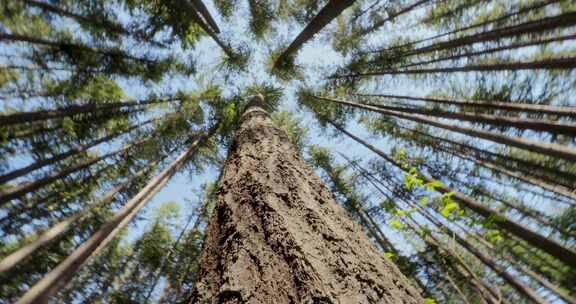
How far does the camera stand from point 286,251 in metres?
1.47

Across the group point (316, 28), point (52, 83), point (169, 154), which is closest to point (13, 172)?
point (52, 83)

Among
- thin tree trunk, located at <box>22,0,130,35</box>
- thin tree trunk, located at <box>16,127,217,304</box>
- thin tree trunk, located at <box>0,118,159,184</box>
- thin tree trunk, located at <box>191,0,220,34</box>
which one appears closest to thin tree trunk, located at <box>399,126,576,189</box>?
thin tree trunk, located at <box>191,0,220,34</box>

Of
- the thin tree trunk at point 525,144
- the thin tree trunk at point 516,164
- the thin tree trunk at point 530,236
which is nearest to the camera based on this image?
the thin tree trunk at point 525,144

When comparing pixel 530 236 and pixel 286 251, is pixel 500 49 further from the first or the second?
pixel 286 251

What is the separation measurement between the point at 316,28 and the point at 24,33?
5.50 m

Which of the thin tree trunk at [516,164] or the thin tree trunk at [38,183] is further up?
the thin tree trunk at [38,183]

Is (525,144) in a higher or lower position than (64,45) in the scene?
lower

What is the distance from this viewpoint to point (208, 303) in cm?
136

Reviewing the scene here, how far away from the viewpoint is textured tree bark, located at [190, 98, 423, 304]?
1.29 metres

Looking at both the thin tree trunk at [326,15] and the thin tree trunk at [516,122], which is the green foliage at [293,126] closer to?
the thin tree trunk at [326,15]

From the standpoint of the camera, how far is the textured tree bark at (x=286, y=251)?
50.8 inches

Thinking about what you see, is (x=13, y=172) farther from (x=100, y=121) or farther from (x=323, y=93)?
(x=323, y=93)

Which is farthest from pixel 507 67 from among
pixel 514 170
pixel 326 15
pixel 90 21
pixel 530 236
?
pixel 90 21

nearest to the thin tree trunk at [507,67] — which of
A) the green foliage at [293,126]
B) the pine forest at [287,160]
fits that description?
the pine forest at [287,160]
